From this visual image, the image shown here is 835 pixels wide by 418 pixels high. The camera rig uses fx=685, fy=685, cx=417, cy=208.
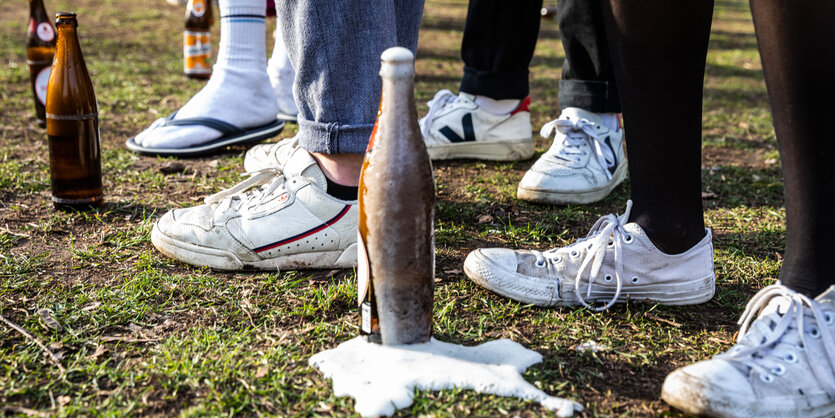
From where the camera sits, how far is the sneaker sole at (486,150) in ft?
10.5

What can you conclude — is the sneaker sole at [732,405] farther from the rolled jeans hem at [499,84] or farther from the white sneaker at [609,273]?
the rolled jeans hem at [499,84]

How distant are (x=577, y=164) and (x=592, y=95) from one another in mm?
302

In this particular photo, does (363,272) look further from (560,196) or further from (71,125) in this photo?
(71,125)

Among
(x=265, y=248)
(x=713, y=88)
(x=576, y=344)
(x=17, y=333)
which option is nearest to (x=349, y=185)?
(x=265, y=248)

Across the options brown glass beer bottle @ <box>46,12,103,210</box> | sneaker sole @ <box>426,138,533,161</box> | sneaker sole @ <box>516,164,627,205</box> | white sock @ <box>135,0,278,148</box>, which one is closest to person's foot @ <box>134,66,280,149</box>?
white sock @ <box>135,0,278,148</box>

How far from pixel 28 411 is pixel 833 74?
5.50ft

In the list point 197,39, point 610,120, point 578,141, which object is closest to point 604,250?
point 578,141

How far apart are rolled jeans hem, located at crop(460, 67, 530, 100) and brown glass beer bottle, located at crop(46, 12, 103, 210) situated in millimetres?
1586

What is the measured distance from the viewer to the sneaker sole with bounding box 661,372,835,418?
1.31m

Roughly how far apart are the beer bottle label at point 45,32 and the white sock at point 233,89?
2.18ft

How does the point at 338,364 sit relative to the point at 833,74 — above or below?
below

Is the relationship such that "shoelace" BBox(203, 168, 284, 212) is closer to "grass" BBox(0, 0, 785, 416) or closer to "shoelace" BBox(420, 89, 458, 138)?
"grass" BBox(0, 0, 785, 416)

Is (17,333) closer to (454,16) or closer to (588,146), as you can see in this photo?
(588,146)

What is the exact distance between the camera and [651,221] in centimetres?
176
